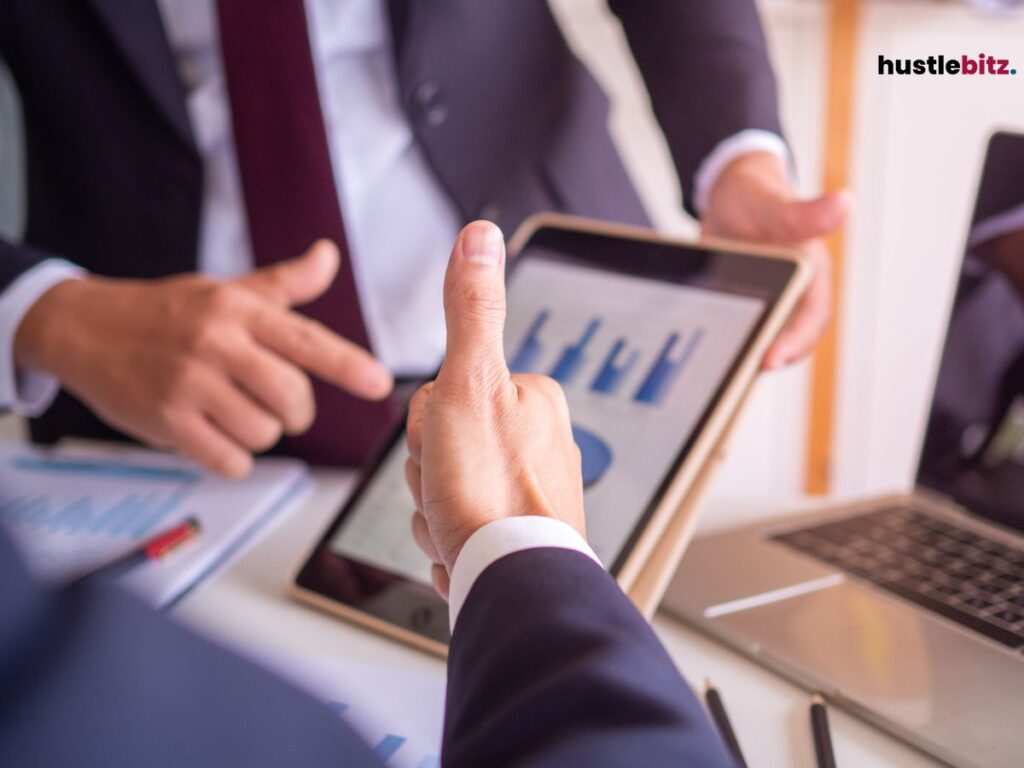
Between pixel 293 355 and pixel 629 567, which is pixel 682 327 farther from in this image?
pixel 293 355

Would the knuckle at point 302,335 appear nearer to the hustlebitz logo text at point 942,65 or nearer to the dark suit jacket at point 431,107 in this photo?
the dark suit jacket at point 431,107

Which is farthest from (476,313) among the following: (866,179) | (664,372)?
(866,179)

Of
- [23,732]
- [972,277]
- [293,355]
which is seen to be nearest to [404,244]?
[293,355]

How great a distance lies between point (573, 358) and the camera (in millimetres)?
593

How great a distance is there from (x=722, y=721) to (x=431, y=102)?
51cm

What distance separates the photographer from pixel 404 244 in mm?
817

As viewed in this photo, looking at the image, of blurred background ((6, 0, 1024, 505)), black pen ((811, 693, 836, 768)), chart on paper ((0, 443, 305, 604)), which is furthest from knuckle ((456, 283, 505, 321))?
blurred background ((6, 0, 1024, 505))

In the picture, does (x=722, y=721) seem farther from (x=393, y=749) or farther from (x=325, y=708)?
(x=325, y=708)

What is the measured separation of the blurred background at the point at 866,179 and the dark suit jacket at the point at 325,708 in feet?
3.99

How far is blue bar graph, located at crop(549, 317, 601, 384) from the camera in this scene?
589mm

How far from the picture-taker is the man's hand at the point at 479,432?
34 cm

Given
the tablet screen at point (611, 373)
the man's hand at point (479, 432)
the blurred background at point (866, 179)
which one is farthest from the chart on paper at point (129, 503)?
the blurred background at point (866, 179)

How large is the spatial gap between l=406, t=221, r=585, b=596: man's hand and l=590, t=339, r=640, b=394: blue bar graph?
21 cm

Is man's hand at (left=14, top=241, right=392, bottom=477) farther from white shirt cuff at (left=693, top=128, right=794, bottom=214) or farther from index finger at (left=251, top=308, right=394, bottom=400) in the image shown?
white shirt cuff at (left=693, top=128, right=794, bottom=214)
